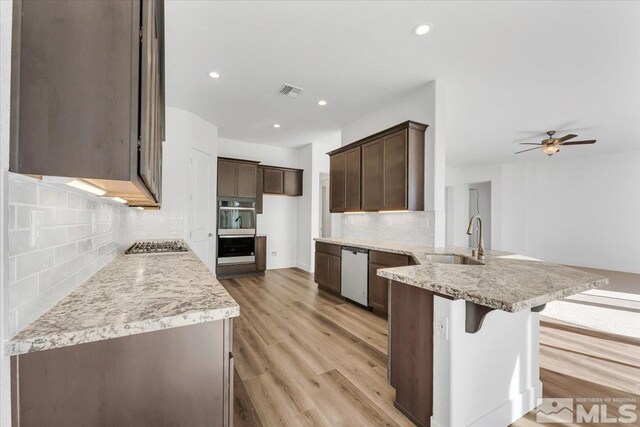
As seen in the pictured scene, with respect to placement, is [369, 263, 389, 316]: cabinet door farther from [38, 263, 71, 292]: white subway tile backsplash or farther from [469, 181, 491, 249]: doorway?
[469, 181, 491, 249]: doorway

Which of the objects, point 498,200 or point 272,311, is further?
point 498,200

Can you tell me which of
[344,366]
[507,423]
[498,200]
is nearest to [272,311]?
[344,366]

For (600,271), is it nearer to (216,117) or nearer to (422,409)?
(422,409)

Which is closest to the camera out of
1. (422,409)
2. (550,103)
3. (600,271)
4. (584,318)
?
(422,409)

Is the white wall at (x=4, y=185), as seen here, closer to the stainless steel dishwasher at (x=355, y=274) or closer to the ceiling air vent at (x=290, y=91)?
the ceiling air vent at (x=290, y=91)

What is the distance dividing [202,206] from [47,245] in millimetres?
3760

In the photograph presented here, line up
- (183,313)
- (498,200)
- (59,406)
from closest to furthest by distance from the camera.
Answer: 1. (59,406)
2. (183,313)
3. (498,200)

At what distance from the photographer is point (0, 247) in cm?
62

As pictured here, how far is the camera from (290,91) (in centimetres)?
346

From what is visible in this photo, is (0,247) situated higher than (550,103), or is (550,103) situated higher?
(550,103)

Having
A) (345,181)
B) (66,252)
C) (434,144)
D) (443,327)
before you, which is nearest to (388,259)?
(434,144)

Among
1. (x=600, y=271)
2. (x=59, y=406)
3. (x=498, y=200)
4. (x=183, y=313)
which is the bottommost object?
(x=600, y=271)

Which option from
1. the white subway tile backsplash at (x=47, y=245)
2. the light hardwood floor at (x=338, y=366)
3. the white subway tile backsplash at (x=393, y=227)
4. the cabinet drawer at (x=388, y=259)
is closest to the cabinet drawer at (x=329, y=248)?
the white subway tile backsplash at (x=393, y=227)

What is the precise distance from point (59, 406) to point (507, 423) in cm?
208
